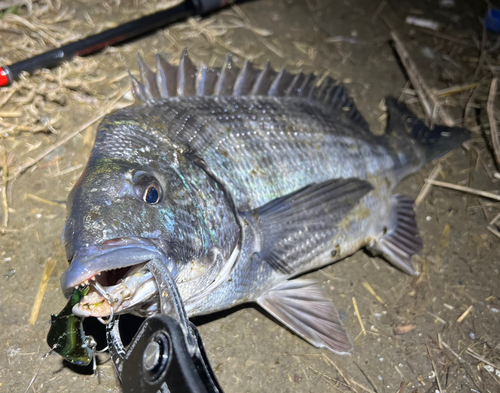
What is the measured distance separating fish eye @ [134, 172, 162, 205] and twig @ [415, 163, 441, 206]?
7.53ft

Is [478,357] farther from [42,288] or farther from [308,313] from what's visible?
[42,288]

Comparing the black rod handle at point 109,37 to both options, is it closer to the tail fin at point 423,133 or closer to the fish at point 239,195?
the fish at point 239,195

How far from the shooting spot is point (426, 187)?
142 inches

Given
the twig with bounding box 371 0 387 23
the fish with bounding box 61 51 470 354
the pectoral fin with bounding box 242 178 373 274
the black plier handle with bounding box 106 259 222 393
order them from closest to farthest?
the black plier handle with bounding box 106 259 222 393, the fish with bounding box 61 51 470 354, the pectoral fin with bounding box 242 178 373 274, the twig with bounding box 371 0 387 23

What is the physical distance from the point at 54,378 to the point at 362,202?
2094mm

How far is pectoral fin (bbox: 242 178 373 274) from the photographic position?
97.0 inches

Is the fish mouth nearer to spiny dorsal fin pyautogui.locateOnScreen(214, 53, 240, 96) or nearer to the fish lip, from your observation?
the fish lip

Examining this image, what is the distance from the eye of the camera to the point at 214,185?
231cm

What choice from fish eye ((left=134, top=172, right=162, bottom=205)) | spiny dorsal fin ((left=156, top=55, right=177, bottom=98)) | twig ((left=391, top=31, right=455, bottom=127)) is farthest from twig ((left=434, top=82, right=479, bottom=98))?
fish eye ((left=134, top=172, right=162, bottom=205))

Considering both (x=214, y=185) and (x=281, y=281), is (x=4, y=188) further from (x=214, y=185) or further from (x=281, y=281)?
(x=281, y=281)

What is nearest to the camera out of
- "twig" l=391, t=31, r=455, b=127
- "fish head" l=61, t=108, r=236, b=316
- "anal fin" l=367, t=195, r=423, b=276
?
"fish head" l=61, t=108, r=236, b=316

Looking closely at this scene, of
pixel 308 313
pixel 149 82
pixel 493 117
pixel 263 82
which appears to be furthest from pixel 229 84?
pixel 493 117

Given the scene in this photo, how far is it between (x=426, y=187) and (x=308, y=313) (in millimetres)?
1600

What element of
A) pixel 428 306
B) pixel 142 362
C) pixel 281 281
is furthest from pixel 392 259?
pixel 142 362
